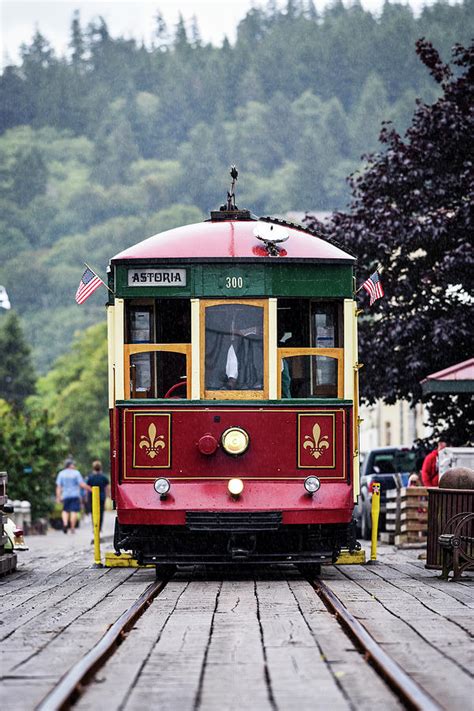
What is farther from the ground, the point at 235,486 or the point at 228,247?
the point at 228,247

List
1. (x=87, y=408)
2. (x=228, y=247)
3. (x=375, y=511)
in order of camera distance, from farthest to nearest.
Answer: (x=87, y=408)
(x=375, y=511)
(x=228, y=247)

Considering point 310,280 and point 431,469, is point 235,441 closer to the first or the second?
point 310,280

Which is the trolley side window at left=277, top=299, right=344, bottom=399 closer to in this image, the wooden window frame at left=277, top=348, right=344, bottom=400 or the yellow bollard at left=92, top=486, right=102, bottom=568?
the wooden window frame at left=277, top=348, right=344, bottom=400

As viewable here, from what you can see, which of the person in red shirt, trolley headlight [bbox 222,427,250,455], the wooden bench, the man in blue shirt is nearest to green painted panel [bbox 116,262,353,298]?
trolley headlight [bbox 222,427,250,455]

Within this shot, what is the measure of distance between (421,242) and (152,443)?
1199 centimetres

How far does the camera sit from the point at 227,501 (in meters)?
16.9

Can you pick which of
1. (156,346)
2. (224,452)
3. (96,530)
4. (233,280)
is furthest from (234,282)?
(96,530)

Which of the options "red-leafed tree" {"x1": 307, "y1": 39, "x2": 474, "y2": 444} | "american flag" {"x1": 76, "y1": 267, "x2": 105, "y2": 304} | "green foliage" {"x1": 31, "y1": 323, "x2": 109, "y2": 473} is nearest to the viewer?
"american flag" {"x1": 76, "y1": 267, "x2": 105, "y2": 304}

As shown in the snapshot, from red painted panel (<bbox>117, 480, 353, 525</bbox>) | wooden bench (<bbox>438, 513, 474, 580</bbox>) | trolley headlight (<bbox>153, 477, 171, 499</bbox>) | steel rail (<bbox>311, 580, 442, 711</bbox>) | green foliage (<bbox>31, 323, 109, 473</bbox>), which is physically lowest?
steel rail (<bbox>311, 580, 442, 711</bbox>)

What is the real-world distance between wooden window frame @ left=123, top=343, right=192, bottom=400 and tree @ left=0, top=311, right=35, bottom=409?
85.5 meters

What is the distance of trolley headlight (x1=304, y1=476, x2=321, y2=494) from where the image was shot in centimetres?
1695

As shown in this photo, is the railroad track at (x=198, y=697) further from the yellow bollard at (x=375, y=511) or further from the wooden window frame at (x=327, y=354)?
the yellow bollard at (x=375, y=511)

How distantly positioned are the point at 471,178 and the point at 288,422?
445 inches

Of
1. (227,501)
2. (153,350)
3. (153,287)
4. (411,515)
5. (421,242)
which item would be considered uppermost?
(421,242)
